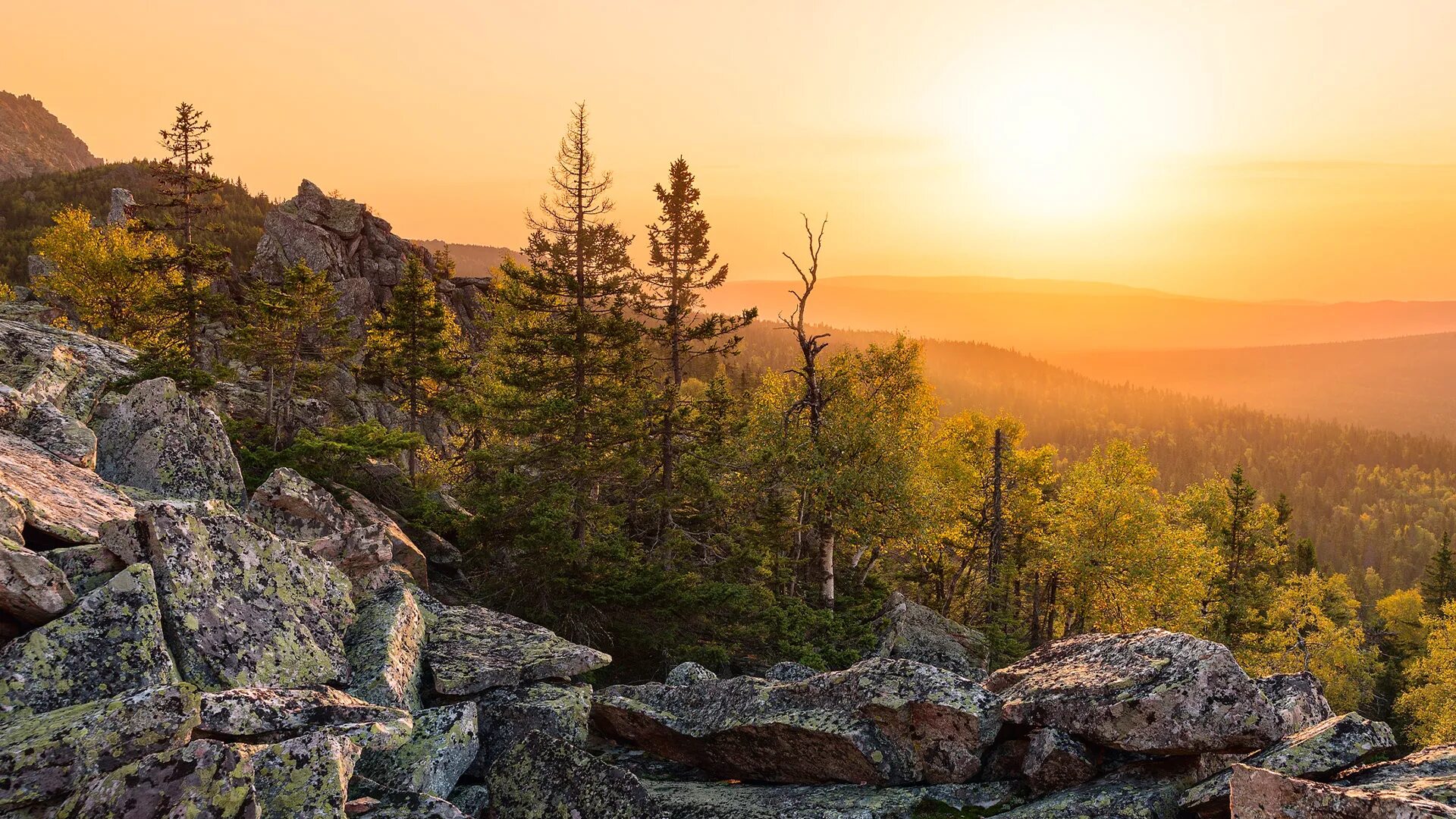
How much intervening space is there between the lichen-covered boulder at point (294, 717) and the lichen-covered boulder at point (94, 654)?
945mm

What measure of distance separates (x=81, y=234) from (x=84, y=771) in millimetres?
75280

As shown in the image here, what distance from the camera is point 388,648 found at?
1136 cm

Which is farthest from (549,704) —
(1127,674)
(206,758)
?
(1127,674)

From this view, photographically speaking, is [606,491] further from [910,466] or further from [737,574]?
[910,466]

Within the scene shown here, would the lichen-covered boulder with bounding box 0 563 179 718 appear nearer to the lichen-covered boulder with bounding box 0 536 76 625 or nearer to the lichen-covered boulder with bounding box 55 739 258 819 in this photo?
the lichen-covered boulder with bounding box 0 536 76 625

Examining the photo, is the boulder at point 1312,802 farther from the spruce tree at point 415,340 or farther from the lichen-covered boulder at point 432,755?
the spruce tree at point 415,340

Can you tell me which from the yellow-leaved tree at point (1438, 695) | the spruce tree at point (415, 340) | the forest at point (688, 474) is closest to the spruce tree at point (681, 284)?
the forest at point (688, 474)

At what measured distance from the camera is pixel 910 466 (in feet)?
126

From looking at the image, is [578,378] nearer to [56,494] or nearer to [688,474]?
[688,474]

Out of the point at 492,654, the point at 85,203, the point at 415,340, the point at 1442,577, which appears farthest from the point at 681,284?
the point at 85,203

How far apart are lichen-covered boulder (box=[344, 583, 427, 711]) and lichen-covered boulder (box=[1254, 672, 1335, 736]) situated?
12463 millimetres

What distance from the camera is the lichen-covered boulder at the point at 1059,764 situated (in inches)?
436

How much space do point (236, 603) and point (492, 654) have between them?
4.52 meters

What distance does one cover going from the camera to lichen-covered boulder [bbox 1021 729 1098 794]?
1108cm
